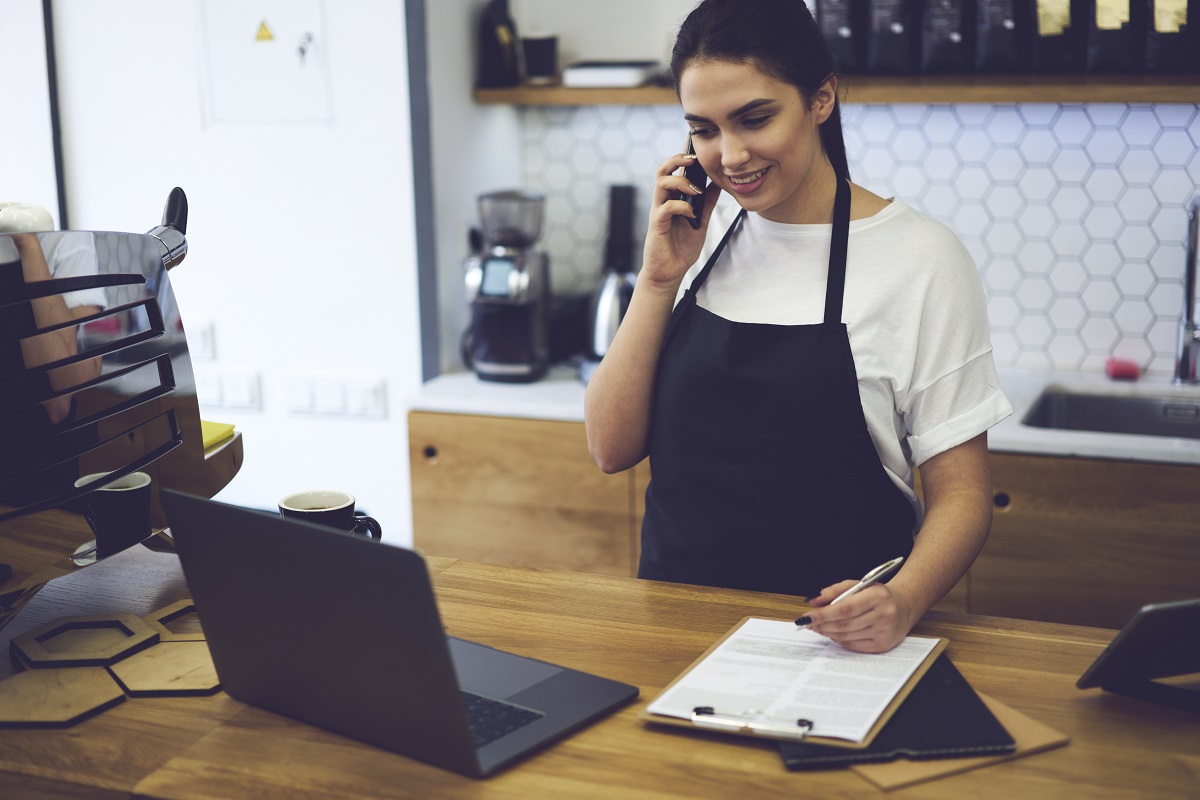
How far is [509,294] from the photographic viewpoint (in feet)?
9.02

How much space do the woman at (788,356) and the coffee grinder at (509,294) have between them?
3.66ft

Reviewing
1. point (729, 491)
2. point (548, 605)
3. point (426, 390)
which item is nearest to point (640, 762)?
point (548, 605)

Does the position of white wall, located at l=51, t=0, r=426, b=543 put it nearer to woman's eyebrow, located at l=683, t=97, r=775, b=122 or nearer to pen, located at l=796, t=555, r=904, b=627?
woman's eyebrow, located at l=683, t=97, r=775, b=122

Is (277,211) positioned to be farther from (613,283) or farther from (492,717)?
(492,717)

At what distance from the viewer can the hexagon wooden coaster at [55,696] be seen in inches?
43.9

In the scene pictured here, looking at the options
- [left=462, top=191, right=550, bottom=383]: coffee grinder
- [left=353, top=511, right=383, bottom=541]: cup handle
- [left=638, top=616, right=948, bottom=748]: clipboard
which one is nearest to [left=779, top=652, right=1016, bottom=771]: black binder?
[left=638, top=616, right=948, bottom=748]: clipboard

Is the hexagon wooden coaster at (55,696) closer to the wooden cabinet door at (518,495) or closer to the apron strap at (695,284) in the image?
the apron strap at (695,284)

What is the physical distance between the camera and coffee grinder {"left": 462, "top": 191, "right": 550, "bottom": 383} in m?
2.75

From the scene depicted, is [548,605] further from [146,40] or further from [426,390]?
[146,40]

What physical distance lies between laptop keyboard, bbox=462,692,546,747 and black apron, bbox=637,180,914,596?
21.4 inches

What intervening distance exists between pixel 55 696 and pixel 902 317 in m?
1.07

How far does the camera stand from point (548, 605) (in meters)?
1.37

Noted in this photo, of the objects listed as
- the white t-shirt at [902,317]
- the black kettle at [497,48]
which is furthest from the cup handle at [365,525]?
the black kettle at [497,48]

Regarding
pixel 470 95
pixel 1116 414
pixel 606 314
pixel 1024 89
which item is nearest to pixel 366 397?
pixel 606 314
